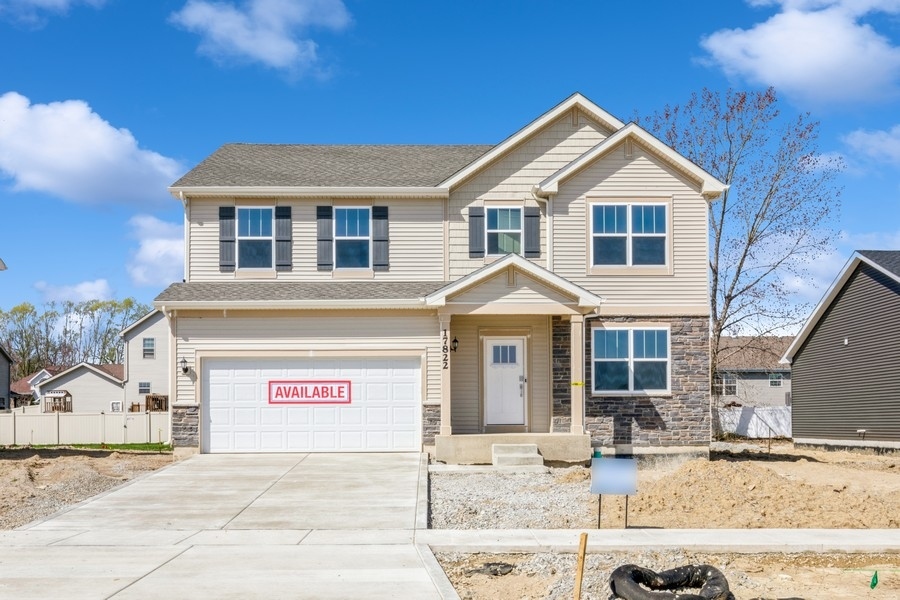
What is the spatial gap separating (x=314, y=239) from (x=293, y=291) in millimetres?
1513

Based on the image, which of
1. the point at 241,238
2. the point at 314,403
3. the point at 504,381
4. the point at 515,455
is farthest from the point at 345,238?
the point at 515,455

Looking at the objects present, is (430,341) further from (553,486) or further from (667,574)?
(667,574)

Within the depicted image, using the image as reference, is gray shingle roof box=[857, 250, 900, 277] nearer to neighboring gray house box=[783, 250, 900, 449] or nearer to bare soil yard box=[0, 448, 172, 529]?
neighboring gray house box=[783, 250, 900, 449]

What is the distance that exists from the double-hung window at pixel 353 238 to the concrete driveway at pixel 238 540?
5.35 m

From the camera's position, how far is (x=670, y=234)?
67.9ft

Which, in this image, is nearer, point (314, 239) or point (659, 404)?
point (659, 404)

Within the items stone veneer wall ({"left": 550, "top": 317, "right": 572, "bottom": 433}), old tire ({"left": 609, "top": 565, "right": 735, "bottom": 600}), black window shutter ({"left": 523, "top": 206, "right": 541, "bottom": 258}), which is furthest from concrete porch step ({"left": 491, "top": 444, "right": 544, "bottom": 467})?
old tire ({"left": 609, "top": 565, "right": 735, "bottom": 600})

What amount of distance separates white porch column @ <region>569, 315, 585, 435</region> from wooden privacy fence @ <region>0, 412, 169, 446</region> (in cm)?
1777

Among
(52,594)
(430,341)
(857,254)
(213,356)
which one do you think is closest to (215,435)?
(213,356)

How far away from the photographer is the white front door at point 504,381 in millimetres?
20594

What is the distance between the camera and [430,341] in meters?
20.2

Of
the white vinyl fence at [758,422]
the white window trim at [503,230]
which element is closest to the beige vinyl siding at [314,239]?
the white window trim at [503,230]

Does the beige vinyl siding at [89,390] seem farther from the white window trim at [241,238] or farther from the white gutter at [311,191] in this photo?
the white gutter at [311,191]

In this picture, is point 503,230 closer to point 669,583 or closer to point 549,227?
point 549,227
